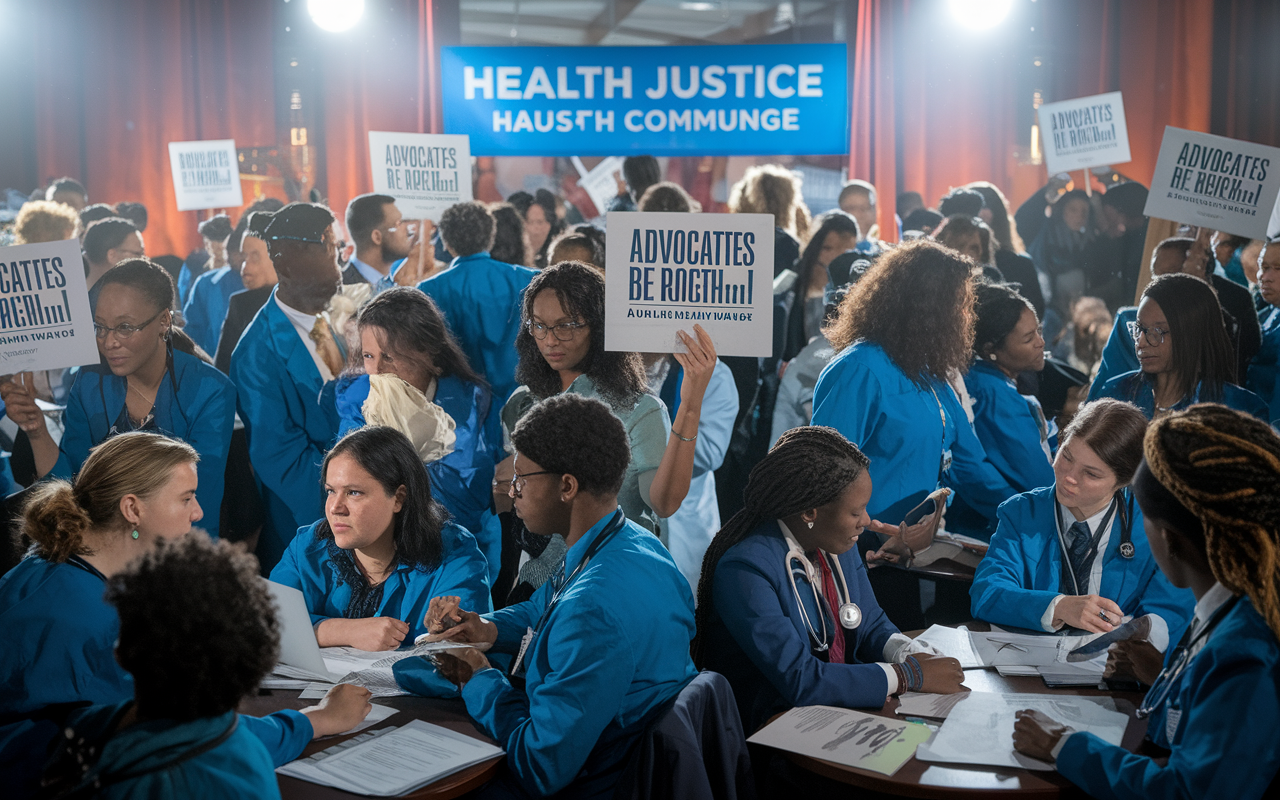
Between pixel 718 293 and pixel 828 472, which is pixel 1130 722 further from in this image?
pixel 718 293

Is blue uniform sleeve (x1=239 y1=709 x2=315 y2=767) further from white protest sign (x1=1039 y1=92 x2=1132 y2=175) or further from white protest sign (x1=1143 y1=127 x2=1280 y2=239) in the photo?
white protest sign (x1=1039 y1=92 x2=1132 y2=175)

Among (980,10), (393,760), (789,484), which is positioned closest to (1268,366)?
(789,484)

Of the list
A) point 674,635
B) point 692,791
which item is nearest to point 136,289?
point 674,635

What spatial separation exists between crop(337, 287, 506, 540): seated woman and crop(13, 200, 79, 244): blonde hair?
10.4ft

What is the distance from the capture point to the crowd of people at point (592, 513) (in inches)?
67.9

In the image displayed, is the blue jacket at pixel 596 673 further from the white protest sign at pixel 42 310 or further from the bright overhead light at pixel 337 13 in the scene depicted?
the bright overhead light at pixel 337 13

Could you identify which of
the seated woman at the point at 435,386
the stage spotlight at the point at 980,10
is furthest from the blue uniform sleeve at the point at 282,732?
the stage spotlight at the point at 980,10

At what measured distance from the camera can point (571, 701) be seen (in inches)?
79.7

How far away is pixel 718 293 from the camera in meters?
3.12

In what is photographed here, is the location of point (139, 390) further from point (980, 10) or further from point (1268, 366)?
point (980, 10)

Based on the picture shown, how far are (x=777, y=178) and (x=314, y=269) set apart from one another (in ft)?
10.1

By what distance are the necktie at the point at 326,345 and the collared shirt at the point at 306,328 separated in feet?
0.04

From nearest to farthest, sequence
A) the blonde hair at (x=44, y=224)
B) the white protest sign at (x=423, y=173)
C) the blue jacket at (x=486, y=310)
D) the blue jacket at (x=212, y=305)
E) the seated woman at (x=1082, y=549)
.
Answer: the seated woman at (x=1082, y=549) < the blue jacket at (x=486, y=310) < the white protest sign at (x=423, y=173) < the blonde hair at (x=44, y=224) < the blue jacket at (x=212, y=305)

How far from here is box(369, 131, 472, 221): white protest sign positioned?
5539mm
